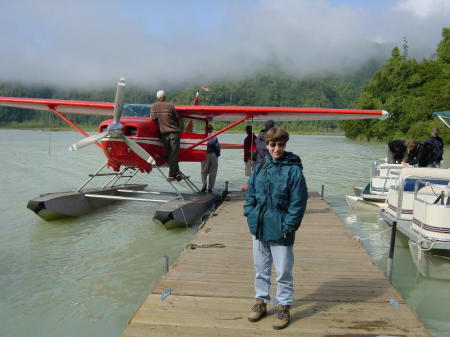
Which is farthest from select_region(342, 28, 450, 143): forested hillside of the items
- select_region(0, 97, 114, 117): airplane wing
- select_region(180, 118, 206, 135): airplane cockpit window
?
select_region(0, 97, 114, 117): airplane wing

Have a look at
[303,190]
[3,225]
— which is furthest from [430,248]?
[3,225]

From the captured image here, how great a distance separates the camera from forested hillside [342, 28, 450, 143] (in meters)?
47.1

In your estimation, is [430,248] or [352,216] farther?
[352,216]

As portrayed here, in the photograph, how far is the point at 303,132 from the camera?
381 feet

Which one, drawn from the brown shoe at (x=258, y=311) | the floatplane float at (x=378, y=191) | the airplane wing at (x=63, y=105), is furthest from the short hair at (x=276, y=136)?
the floatplane float at (x=378, y=191)

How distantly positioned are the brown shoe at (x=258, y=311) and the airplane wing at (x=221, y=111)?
5872 millimetres

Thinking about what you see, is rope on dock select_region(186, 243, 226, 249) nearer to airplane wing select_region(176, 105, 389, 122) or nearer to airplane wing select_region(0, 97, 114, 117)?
airplane wing select_region(176, 105, 389, 122)

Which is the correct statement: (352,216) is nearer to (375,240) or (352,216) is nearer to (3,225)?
(375,240)

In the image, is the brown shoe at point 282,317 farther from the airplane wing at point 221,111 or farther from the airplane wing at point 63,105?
the airplane wing at point 63,105

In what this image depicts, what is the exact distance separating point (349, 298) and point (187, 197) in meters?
5.75

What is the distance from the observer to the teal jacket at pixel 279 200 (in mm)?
2832

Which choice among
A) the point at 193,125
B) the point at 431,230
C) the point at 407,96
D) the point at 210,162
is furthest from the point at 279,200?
the point at 407,96

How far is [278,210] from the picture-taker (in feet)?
9.49

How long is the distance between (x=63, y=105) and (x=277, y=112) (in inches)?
198
